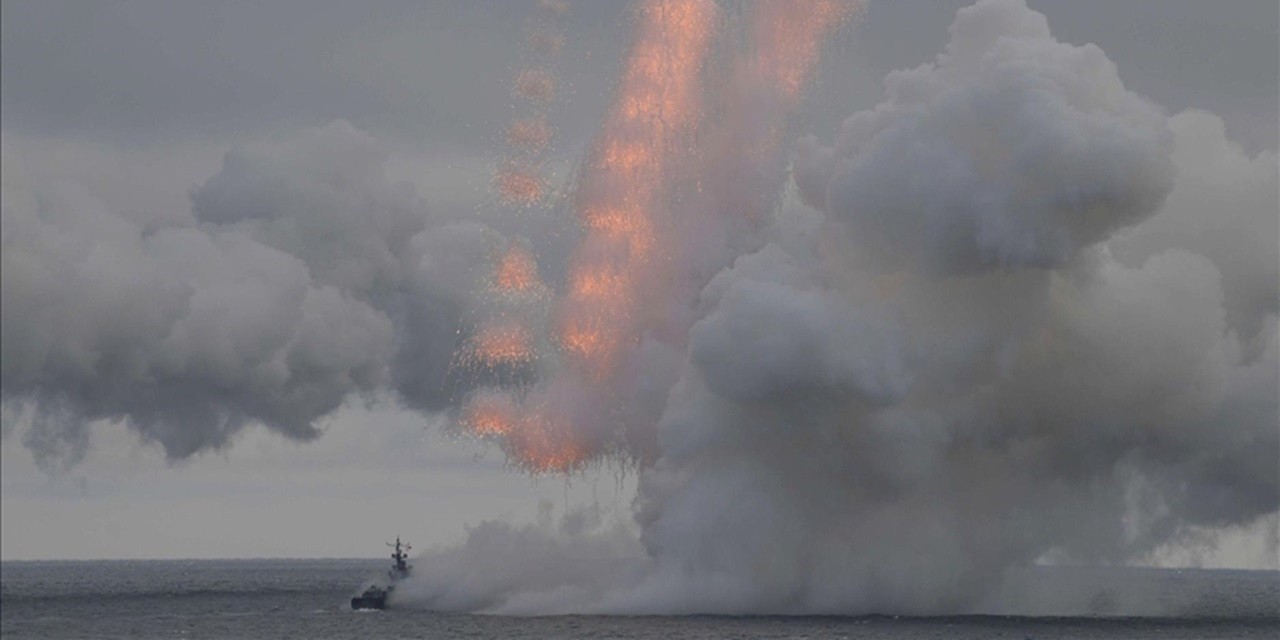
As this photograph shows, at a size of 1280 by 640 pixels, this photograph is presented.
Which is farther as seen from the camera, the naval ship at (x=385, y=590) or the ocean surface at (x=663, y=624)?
the naval ship at (x=385, y=590)

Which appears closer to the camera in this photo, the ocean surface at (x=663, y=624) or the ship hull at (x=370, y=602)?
the ocean surface at (x=663, y=624)

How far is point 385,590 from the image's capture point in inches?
6570

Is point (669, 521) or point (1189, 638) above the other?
point (669, 521)

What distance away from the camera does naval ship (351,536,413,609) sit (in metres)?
166

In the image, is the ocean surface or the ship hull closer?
the ocean surface

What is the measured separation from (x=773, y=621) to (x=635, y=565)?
14046mm

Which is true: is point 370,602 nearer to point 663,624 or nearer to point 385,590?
point 385,590

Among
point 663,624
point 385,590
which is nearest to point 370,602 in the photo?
point 385,590

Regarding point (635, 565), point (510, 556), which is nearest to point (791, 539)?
point (635, 565)

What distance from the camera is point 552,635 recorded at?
410 feet

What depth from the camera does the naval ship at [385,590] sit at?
544 ft

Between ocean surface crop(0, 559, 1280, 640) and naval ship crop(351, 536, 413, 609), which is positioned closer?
ocean surface crop(0, 559, 1280, 640)

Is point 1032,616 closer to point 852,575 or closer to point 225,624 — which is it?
point 852,575

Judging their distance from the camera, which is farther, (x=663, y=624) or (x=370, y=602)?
(x=370, y=602)
